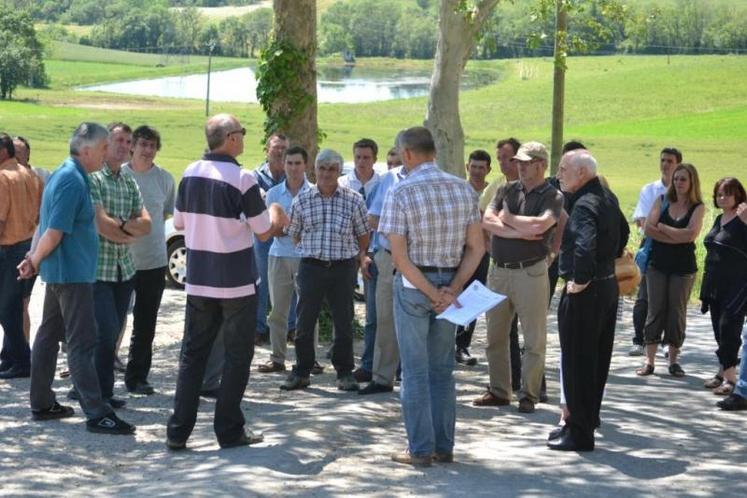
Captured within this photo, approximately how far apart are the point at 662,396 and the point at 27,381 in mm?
5386

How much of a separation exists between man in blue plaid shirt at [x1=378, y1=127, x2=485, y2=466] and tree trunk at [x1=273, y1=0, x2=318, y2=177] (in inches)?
228

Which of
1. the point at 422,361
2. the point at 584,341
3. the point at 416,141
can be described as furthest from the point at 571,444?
the point at 416,141

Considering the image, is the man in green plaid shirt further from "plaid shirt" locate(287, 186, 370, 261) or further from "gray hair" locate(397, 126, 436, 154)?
"gray hair" locate(397, 126, 436, 154)

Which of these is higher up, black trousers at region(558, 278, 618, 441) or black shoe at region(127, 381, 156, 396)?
black trousers at region(558, 278, 618, 441)

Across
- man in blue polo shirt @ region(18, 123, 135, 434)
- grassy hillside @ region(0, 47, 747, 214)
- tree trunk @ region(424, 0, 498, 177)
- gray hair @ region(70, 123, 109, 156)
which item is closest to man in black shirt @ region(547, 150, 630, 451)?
man in blue polo shirt @ region(18, 123, 135, 434)

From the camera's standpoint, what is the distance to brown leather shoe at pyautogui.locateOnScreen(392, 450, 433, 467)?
815cm

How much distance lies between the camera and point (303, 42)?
46.0 ft

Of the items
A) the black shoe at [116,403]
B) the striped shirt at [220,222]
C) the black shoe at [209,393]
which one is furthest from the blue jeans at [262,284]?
the striped shirt at [220,222]

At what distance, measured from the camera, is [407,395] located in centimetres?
816

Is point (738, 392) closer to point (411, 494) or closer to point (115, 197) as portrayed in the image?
point (411, 494)

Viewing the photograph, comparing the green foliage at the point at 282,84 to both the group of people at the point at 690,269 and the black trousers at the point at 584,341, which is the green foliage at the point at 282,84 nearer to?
the group of people at the point at 690,269

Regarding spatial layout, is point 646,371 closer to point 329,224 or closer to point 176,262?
point 329,224

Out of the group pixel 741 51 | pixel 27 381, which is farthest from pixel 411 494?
pixel 741 51

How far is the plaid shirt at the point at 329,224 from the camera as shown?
10.9 meters
